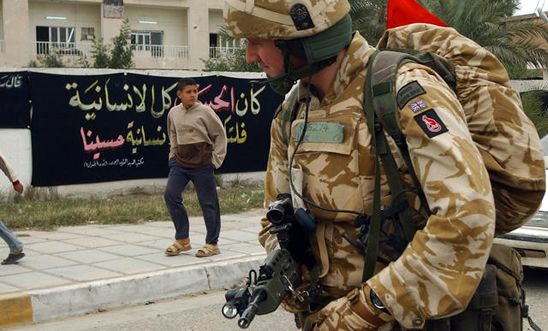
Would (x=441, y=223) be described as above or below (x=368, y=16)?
below

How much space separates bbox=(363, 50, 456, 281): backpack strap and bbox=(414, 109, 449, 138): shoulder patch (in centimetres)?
8

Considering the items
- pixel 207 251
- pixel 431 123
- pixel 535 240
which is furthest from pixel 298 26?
pixel 207 251

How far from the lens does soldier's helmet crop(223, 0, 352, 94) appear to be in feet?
6.22

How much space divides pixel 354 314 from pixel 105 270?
4.99 meters

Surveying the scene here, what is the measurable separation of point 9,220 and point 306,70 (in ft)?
25.3

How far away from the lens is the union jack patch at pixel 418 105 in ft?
5.63

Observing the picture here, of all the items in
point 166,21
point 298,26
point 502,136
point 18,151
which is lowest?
point 18,151

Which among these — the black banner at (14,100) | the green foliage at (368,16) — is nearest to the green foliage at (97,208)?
the black banner at (14,100)

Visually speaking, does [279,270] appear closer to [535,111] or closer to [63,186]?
[63,186]

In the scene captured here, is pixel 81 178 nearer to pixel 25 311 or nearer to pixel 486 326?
pixel 25 311

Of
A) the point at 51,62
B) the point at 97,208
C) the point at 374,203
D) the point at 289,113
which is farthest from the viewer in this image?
the point at 51,62

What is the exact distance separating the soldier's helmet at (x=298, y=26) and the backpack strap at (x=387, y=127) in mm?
133

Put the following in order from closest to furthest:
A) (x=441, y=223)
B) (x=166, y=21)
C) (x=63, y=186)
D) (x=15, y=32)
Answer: (x=441, y=223), (x=63, y=186), (x=15, y=32), (x=166, y=21)

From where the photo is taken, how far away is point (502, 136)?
1.86 meters
